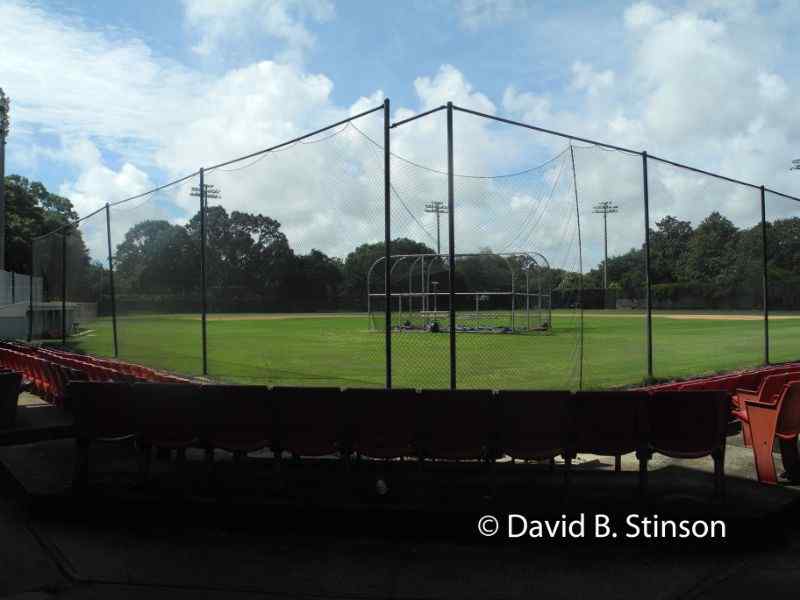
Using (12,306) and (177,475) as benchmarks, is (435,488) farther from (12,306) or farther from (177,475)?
(12,306)

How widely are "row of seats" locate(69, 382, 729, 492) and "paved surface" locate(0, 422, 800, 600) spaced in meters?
0.36

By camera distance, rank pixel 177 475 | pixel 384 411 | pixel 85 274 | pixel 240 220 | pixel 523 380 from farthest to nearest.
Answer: pixel 85 274, pixel 523 380, pixel 240 220, pixel 177 475, pixel 384 411

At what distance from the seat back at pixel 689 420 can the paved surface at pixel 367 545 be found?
1.37 feet

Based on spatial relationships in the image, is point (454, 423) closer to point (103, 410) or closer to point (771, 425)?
point (771, 425)

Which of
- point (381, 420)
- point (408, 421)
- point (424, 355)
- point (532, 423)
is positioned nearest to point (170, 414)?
point (381, 420)

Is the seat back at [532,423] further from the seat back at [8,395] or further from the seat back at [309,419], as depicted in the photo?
the seat back at [8,395]

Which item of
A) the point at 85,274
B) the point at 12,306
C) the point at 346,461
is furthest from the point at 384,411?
the point at 12,306

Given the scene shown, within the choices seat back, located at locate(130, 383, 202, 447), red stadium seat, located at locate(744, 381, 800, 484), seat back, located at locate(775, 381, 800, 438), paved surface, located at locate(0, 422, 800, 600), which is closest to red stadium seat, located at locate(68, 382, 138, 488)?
seat back, located at locate(130, 383, 202, 447)

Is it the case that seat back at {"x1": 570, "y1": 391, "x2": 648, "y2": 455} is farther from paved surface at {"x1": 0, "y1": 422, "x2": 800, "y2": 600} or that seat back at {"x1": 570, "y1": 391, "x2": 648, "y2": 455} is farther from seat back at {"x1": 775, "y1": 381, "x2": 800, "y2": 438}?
seat back at {"x1": 775, "y1": 381, "x2": 800, "y2": 438}

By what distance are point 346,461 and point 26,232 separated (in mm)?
65746

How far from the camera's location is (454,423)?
221 inches

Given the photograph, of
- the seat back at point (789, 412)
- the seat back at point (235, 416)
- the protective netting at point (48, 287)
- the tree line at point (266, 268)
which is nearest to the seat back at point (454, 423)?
the seat back at point (235, 416)

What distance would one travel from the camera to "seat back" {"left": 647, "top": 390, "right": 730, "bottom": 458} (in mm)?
5426

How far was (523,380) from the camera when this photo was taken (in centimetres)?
1378
